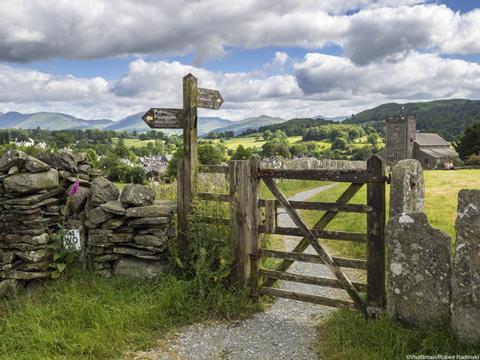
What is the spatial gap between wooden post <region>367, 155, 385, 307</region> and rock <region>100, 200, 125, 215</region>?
4.21m

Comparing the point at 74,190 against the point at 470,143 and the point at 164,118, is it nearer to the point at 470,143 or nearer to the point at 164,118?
the point at 164,118

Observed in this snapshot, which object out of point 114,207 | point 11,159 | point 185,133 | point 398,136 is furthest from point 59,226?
point 398,136

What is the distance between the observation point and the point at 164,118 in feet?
25.4

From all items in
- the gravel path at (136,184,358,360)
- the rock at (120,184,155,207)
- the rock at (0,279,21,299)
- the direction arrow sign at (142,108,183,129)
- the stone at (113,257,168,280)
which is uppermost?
the direction arrow sign at (142,108,183,129)

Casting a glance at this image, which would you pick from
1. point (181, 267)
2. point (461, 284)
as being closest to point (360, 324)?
point (461, 284)

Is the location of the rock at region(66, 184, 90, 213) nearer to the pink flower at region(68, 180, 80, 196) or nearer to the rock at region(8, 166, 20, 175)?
the pink flower at region(68, 180, 80, 196)

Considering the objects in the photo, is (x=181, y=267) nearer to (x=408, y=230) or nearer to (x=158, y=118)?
(x=158, y=118)

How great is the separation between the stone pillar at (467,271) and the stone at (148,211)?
4.66m

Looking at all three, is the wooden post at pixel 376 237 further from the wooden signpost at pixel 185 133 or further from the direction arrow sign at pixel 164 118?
the direction arrow sign at pixel 164 118

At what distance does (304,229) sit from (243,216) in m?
1.06

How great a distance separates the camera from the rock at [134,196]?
7.78 meters

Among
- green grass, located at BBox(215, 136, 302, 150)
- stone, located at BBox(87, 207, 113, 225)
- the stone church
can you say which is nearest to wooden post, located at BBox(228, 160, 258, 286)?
stone, located at BBox(87, 207, 113, 225)

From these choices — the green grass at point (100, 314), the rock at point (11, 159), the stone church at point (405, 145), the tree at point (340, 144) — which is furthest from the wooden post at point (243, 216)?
the tree at point (340, 144)

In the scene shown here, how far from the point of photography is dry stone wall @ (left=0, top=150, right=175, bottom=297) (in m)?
7.72
